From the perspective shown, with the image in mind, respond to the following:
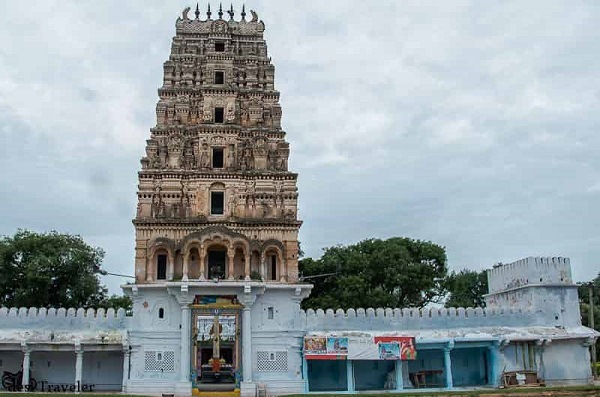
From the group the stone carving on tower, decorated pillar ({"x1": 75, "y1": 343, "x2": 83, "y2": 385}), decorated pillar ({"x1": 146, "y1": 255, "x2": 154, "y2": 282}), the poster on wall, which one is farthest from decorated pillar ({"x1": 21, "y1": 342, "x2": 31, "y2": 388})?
the poster on wall

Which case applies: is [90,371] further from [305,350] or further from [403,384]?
[403,384]

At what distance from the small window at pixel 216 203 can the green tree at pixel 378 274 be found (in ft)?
51.9

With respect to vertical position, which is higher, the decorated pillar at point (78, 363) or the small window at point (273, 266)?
the small window at point (273, 266)

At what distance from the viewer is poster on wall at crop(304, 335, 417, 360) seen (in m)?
31.5

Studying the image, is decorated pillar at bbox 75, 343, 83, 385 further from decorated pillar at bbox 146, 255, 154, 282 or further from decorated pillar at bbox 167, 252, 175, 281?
decorated pillar at bbox 167, 252, 175, 281

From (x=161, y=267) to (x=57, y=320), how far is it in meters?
5.78

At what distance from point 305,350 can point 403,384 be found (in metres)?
5.98

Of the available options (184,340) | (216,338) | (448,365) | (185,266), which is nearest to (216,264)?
(185,266)

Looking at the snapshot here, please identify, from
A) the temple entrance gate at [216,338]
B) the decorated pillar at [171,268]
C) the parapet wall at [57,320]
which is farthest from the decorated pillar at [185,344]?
the parapet wall at [57,320]

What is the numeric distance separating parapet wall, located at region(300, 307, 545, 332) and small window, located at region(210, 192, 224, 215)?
716 centimetres

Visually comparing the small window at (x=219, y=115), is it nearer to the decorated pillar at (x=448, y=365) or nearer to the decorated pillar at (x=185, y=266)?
the decorated pillar at (x=185, y=266)

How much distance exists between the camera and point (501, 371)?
33125 millimetres

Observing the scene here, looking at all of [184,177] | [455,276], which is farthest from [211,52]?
[455,276]

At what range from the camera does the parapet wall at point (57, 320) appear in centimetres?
3195
